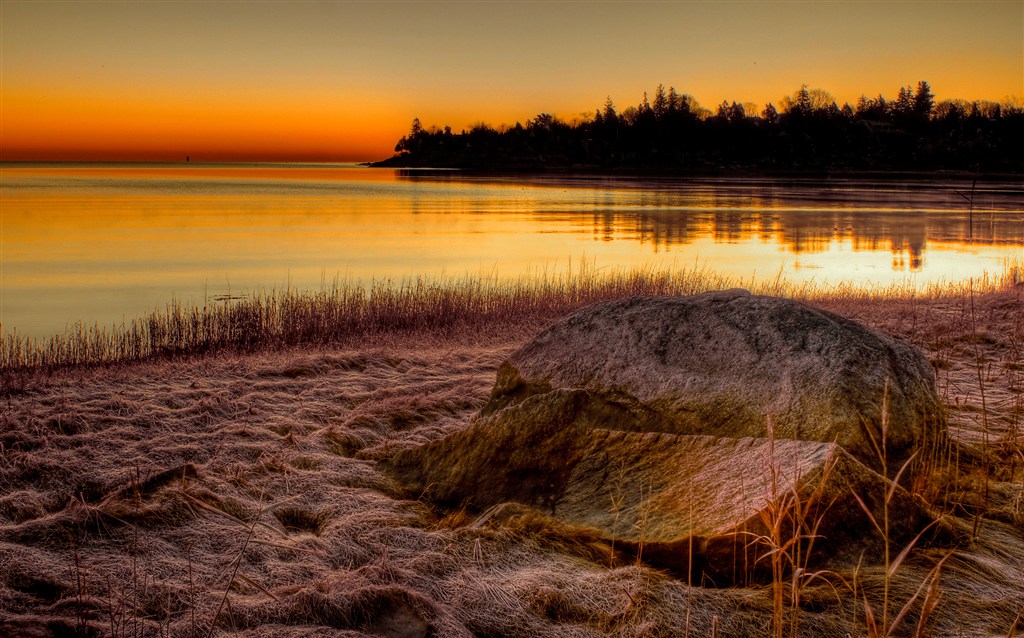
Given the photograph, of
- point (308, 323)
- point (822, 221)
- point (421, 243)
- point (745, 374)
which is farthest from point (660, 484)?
point (822, 221)

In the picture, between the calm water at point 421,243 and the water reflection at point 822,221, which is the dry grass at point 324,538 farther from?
the water reflection at point 822,221

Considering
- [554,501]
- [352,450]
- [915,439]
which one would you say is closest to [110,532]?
[352,450]

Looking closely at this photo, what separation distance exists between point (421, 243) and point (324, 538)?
2598 cm

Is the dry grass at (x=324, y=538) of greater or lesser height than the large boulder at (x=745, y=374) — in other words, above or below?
below

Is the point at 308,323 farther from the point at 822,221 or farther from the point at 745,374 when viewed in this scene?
the point at 822,221

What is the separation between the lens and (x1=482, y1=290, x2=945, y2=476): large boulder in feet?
14.4

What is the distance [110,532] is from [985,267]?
24145 mm

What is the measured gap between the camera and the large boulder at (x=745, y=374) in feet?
14.4

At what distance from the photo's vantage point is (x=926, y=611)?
75.3 inches

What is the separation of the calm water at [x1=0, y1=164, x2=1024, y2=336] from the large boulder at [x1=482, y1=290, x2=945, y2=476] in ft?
40.4

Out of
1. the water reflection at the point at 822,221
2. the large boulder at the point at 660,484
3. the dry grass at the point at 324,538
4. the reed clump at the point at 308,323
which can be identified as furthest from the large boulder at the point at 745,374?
the water reflection at the point at 822,221

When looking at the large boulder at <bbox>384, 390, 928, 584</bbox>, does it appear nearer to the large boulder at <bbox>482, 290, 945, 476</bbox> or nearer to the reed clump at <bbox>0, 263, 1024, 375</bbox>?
the large boulder at <bbox>482, 290, 945, 476</bbox>

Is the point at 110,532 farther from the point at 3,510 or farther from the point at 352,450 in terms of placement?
the point at 352,450

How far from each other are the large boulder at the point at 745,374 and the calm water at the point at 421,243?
1231cm
